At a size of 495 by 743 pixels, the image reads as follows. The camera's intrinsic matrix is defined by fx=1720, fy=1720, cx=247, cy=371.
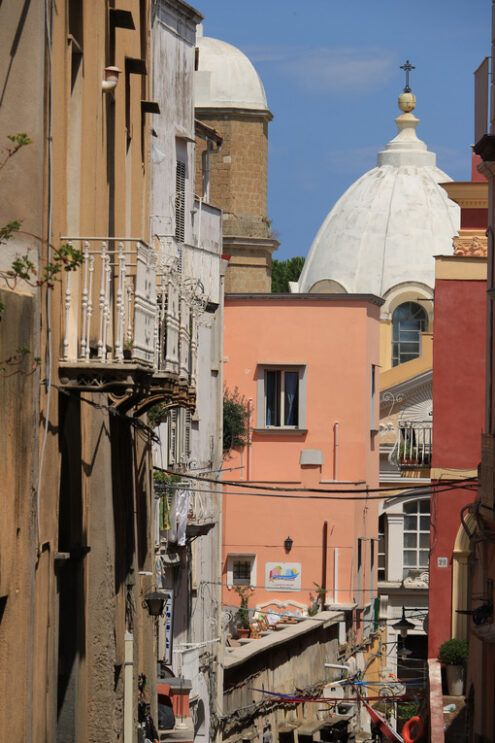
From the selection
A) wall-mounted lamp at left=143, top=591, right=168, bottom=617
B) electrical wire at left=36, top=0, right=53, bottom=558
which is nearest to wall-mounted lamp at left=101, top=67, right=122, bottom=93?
electrical wire at left=36, top=0, right=53, bottom=558

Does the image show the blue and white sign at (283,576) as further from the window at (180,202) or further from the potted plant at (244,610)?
the window at (180,202)

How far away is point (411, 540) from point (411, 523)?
50cm

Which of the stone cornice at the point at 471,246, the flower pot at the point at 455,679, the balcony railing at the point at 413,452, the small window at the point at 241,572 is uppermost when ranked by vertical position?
the stone cornice at the point at 471,246

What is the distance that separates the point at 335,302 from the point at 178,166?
14370mm

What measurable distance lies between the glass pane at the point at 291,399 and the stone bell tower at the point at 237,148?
33.8 ft

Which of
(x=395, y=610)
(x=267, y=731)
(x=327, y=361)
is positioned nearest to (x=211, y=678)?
(x=267, y=731)

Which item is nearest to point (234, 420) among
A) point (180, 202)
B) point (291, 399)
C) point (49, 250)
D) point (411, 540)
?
point (291, 399)

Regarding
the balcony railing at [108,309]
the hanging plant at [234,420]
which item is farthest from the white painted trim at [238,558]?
the balcony railing at [108,309]

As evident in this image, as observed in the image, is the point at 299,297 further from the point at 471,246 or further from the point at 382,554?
the point at 382,554

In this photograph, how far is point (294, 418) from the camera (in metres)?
36.7

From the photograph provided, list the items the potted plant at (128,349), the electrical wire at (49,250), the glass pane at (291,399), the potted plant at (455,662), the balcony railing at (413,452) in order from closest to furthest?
the electrical wire at (49,250), the potted plant at (128,349), the potted plant at (455,662), the balcony railing at (413,452), the glass pane at (291,399)

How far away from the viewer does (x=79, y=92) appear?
12.3 meters

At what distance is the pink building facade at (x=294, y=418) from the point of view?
35.9 meters

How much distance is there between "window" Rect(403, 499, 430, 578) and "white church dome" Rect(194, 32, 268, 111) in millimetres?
11909
